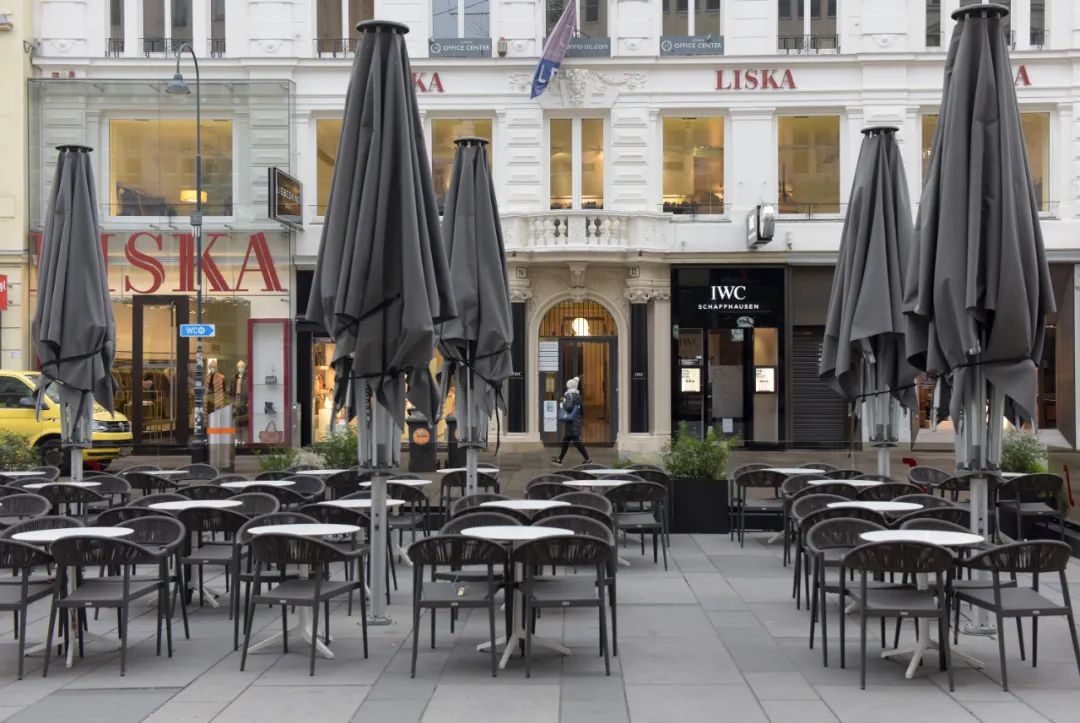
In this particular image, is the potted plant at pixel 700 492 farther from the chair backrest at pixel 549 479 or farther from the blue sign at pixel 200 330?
the blue sign at pixel 200 330

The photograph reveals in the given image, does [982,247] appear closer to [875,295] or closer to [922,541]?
[922,541]

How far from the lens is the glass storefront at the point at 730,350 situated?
27.3 metres

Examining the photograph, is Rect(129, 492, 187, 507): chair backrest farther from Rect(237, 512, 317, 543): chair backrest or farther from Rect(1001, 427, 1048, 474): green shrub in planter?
Rect(1001, 427, 1048, 474): green shrub in planter

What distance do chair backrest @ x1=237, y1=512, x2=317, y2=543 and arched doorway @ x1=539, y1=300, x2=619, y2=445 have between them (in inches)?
692

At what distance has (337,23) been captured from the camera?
91.7ft

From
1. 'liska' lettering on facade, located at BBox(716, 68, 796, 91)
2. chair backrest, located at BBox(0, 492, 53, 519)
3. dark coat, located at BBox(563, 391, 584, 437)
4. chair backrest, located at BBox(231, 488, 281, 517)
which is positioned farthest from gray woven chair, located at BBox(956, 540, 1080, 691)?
'liska' lettering on facade, located at BBox(716, 68, 796, 91)

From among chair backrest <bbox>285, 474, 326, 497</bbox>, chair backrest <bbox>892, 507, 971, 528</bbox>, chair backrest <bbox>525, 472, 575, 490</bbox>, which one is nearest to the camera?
chair backrest <bbox>892, 507, 971, 528</bbox>

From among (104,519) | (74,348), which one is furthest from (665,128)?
(104,519)

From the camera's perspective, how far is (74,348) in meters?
12.1

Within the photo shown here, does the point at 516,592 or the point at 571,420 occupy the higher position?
the point at 571,420

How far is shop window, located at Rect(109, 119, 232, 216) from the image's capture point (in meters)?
27.8

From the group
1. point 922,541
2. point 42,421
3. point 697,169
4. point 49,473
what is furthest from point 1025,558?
point 697,169

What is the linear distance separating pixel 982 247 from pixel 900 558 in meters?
2.67

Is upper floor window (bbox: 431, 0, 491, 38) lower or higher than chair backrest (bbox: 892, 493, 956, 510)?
higher
